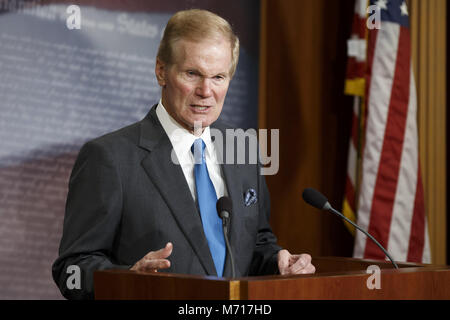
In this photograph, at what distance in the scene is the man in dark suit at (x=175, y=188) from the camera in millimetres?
2006

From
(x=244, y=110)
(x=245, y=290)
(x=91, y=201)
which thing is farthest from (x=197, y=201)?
(x=244, y=110)

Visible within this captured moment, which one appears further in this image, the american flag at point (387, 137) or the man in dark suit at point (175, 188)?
the american flag at point (387, 137)

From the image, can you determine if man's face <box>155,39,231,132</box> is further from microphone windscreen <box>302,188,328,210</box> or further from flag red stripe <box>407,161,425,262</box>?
flag red stripe <box>407,161,425,262</box>

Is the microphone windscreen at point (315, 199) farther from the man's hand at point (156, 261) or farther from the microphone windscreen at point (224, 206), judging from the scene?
the man's hand at point (156, 261)

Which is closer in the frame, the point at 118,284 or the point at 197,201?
the point at 118,284

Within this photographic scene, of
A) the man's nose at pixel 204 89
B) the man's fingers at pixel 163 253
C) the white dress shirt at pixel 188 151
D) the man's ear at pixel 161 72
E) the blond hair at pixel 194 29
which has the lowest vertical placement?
the man's fingers at pixel 163 253

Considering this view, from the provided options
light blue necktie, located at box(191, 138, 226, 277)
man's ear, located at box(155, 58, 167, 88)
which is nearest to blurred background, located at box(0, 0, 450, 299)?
man's ear, located at box(155, 58, 167, 88)

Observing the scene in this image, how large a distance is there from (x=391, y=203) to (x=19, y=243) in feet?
7.00

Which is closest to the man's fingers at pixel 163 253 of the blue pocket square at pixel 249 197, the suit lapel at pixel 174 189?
the suit lapel at pixel 174 189

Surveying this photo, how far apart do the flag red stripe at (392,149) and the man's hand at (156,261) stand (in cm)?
239

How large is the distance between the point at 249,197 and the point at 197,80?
1.44 ft

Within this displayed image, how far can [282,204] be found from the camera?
14.0 feet

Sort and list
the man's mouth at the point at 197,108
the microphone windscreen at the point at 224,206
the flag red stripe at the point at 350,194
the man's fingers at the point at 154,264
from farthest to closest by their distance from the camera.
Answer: the flag red stripe at the point at 350,194, the man's mouth at the point at 197,108, the microphone windscreen at the point at 224,206, the man's fingers at the point at 154,264

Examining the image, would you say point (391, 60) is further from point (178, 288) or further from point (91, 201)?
point (178, 288)
